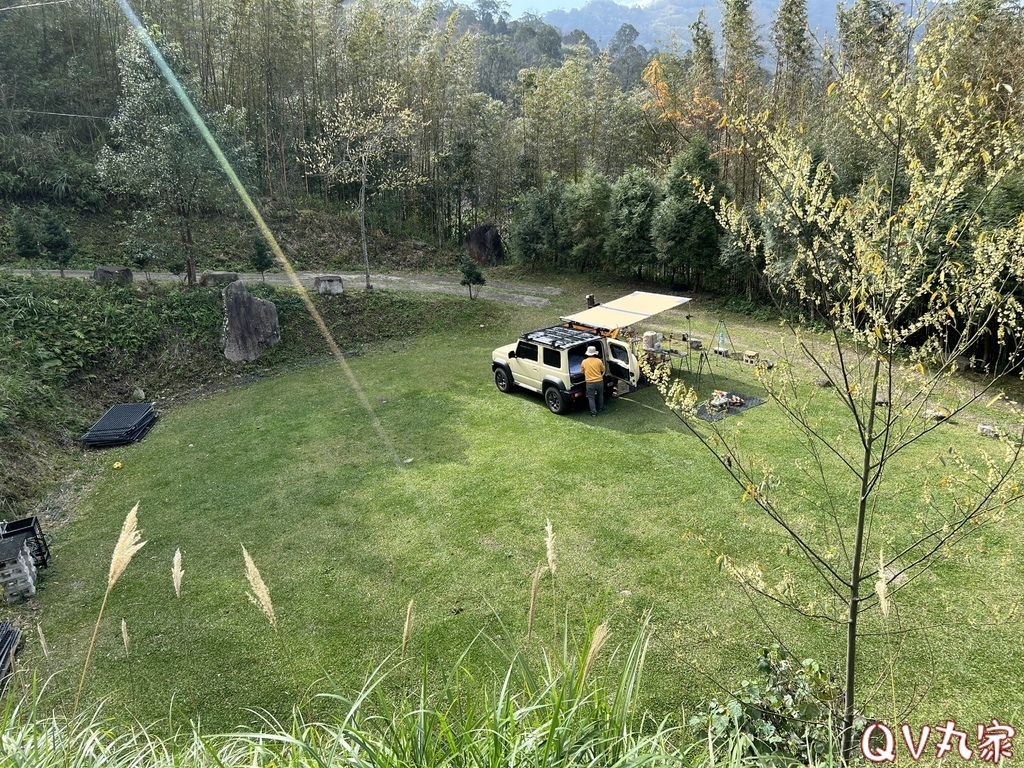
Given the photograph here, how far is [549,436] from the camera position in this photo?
9.16 meters

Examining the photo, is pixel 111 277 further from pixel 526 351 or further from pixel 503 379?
pixel 526 351

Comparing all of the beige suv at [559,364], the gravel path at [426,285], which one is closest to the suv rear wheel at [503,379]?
the beige suv at [559,364]

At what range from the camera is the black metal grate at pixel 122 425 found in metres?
9.54

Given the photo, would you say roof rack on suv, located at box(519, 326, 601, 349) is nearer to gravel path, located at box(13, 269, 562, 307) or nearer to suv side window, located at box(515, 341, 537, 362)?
suv side window, located at box(515, 341, 537, 362)

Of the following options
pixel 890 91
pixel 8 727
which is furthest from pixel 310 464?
pixel 890 91

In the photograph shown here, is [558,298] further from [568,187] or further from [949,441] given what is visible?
[949,441]

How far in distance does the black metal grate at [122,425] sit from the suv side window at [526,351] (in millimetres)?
6884

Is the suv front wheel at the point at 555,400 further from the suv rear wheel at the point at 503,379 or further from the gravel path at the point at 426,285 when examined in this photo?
the gravel path at the point at 426,285

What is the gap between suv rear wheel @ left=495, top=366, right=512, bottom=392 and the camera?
11.0m

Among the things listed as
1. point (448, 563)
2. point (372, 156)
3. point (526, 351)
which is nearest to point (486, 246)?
point (372, 156)

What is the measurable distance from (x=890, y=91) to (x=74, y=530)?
30.4 feet

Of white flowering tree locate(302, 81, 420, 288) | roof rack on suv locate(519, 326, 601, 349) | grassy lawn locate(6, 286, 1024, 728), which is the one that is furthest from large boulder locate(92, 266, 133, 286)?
roof rack on suv locate(519, 326, 601, 349)

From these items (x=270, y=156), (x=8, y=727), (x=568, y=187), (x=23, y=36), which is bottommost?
(x=8, y=727)

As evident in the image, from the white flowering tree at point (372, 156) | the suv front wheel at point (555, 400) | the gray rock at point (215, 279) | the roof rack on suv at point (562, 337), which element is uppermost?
the white flowering tree at point (372, 156)
